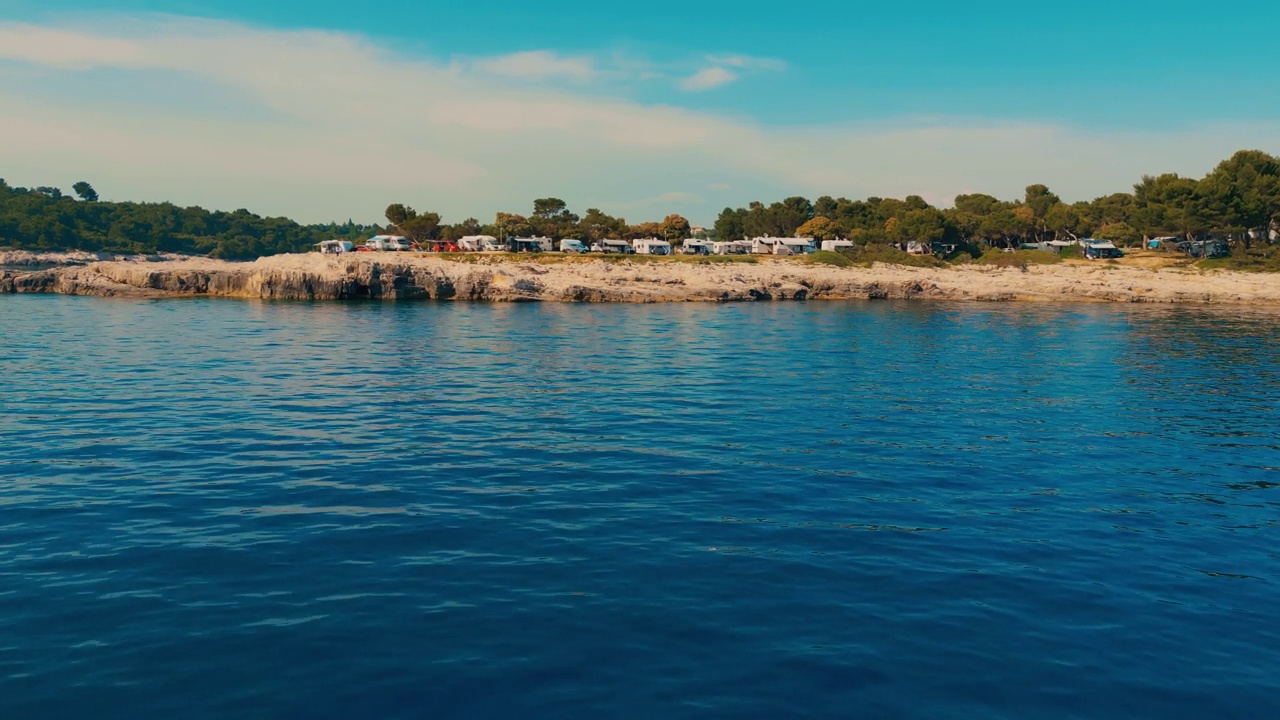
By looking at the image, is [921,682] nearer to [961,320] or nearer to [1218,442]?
[1218,442]

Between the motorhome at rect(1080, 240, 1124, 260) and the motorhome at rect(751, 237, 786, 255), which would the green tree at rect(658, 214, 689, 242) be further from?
the motorhome at rect(1080, 240, 1124, 260)

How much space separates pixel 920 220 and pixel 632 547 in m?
137

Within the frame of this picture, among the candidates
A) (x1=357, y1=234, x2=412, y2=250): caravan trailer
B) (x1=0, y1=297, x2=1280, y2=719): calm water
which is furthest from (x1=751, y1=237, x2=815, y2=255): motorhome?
(x1=0, y1=297, x2=1280, y2=719): calm water

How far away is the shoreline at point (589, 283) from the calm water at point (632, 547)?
172 feet

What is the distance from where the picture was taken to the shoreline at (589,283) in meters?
87.1

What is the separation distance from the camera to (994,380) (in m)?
37.0

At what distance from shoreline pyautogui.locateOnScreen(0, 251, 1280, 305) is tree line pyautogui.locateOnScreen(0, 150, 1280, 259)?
14.6 metres

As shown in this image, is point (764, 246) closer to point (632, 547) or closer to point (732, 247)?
point (732, 247)

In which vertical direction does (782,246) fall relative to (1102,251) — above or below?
above

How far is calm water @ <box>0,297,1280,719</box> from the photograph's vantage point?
10367 mm

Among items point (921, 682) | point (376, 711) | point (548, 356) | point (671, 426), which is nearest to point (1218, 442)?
point (671, 426)

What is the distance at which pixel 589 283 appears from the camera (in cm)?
9025

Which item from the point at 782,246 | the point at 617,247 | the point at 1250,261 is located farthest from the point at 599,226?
the point at 1250,261

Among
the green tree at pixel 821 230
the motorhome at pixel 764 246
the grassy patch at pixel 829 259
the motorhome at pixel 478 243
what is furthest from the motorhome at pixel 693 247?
the motorhome at pixel 478 243
